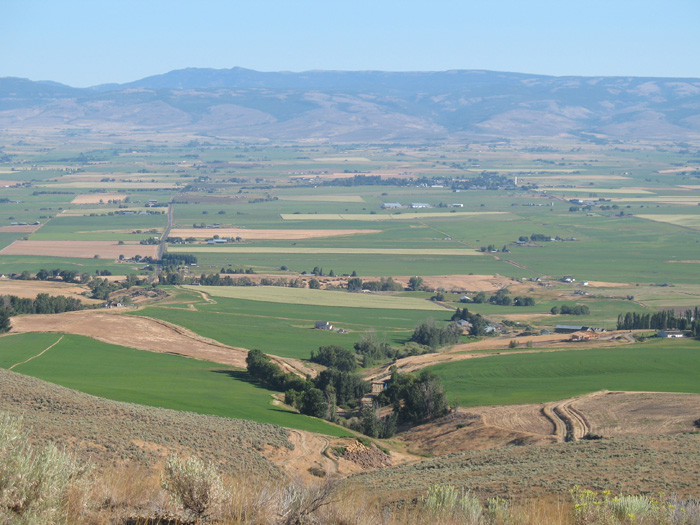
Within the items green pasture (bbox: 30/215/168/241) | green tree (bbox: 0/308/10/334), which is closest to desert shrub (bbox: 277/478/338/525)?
green tree (bbox: 0/308/10/334)

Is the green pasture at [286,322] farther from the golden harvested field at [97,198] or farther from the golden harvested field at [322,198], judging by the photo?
the golden harvested field at [322,198]

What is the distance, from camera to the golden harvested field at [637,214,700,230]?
5143 inches

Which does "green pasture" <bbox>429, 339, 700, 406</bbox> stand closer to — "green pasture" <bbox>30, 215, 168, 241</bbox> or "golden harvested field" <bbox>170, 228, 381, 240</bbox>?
"golden harvested field" <bbox>170, 228, 381, 240</bbox>

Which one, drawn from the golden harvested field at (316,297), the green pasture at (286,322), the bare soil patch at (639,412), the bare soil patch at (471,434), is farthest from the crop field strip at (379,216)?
the bare soil patch at (471,434)

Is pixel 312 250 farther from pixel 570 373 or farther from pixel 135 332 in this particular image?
pixel 570 373

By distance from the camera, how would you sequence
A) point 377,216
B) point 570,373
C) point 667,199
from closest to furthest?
point 570,373
point 377,216
point 667,199

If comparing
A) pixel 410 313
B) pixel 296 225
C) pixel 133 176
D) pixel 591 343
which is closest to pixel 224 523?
pixel 591 343

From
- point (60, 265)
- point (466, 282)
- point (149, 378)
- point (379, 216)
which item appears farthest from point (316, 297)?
point (379, 216)

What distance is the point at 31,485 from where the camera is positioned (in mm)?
8086

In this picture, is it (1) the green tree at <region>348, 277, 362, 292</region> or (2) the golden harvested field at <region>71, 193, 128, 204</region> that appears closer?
(1) the green tree at <region>348, 277, 362, 292</region>

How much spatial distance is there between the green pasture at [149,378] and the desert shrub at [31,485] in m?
22.9

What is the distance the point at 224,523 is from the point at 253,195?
6172 inches

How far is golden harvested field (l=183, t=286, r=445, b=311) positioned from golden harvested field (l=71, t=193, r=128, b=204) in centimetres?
8118

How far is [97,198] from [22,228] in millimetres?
38195
